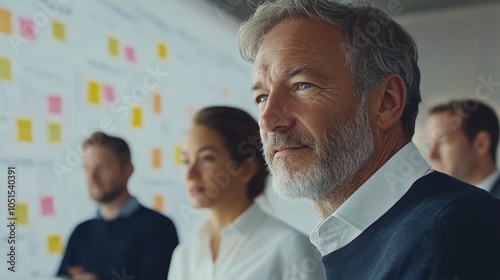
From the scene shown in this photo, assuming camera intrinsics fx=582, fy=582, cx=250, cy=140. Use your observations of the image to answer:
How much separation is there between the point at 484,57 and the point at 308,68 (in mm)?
1954

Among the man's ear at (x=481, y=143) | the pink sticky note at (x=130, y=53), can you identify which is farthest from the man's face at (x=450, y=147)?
the pink sticky note at (x=130, y=53)


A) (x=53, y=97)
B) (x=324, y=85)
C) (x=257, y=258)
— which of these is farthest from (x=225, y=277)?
(x=324, y=85)

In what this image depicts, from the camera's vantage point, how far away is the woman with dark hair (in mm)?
1597

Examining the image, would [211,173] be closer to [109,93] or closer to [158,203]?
[158,203]

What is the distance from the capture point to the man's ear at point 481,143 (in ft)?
7.98

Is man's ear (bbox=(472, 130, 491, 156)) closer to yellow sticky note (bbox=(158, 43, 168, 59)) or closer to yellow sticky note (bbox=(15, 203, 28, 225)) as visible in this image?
yellow sticky note (bbox=(158, 43, 168, 59))

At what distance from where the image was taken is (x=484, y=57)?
269 cm

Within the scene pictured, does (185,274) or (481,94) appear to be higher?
(481,94)

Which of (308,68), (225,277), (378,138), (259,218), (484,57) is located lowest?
(225,277)

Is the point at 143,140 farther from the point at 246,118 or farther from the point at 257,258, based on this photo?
the point at 257,258

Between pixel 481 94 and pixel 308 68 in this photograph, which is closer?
pixel 308 68

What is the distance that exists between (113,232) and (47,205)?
22cm

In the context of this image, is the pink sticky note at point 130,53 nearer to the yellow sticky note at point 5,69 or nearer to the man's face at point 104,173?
the man's face at point 104,173

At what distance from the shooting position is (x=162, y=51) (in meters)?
1.75
